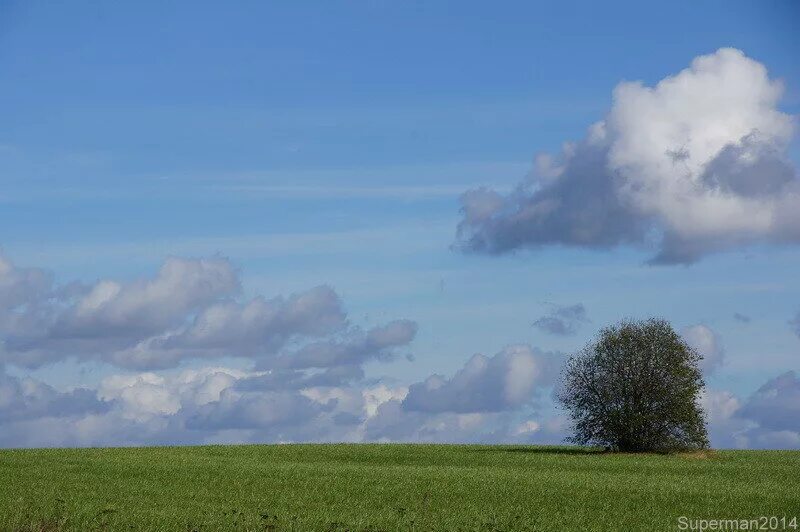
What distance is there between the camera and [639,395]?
60.7m

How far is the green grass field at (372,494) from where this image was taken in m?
26.9

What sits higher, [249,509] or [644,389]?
[644,389]

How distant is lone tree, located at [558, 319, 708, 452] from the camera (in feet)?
199

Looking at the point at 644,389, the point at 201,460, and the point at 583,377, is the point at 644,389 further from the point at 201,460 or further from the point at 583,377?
the point at 201,460

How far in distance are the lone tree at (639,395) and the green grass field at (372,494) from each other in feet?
23.0

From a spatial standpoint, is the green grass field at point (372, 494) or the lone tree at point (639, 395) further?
the lone tree at point (639, 395)

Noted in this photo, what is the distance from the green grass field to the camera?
2688 centimetres

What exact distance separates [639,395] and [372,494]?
101 feet

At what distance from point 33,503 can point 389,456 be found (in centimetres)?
2953

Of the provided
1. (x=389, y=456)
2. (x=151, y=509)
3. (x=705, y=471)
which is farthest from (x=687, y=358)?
(x=151, y=509)

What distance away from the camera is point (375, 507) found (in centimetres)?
3089

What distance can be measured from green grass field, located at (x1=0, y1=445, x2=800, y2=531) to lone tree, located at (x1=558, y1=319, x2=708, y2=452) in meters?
7.00

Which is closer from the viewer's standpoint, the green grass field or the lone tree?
the green grass field

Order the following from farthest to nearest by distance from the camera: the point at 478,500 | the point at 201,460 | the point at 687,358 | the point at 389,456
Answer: the point at 687,358 → the point at 389,456 → the point at 201,460 → the point at 478,500
